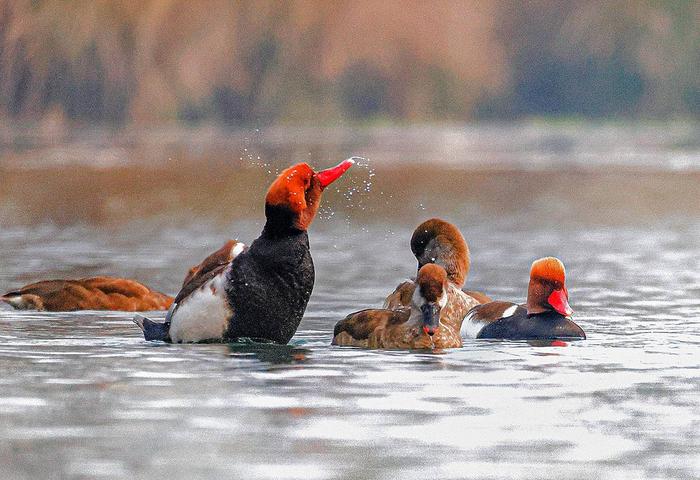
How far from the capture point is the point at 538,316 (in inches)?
402

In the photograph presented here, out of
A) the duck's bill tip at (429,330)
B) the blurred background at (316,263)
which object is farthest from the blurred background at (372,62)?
the duck's bill tip at (429,330)

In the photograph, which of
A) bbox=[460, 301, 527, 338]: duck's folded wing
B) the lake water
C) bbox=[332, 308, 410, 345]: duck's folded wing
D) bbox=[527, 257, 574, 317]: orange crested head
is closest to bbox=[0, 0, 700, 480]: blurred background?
the lake water

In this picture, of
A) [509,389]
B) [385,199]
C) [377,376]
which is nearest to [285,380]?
[377,376]

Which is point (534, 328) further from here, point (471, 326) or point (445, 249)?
point (445, 249)

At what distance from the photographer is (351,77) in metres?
72.5

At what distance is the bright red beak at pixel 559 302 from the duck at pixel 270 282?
1455 mm

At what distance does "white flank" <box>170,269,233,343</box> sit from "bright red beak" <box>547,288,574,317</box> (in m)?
1.86

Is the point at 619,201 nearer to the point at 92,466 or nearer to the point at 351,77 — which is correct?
the point at 92,466

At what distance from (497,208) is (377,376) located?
15393mm

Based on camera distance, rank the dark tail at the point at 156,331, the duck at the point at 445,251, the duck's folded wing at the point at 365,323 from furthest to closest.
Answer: the duck at the point at 445,251, the dark tail at the point at 156,331, the duck's folded wing at the point at 365,323

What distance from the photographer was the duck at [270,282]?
9461 mm

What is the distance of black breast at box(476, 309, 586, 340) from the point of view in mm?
10062

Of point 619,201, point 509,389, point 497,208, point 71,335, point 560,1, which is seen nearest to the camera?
point 509,389

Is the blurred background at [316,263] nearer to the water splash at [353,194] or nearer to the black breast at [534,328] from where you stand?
the water splash at [353,194]
